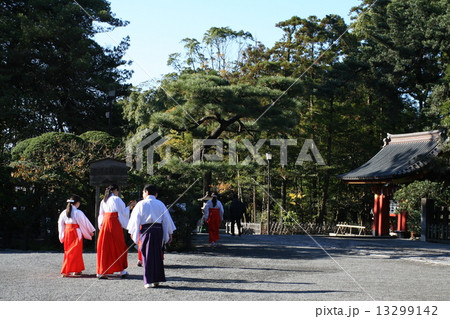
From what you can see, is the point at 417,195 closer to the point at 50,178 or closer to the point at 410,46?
the point at 410,46

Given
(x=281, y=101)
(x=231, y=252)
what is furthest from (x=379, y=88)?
(x=231, y=252)

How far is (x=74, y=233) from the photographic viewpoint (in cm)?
872

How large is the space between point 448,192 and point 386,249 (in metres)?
7.62

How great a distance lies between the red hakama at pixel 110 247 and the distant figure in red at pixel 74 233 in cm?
39

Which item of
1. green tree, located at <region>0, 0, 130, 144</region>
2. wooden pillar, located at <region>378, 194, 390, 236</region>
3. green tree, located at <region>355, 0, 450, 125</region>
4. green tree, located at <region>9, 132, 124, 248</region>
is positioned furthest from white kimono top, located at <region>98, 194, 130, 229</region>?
green tree, located at <region>355, 0, 450, 125</region>

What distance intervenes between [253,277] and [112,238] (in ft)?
7.51

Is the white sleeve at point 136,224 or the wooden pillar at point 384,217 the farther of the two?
the wooden pillar at point 384,217

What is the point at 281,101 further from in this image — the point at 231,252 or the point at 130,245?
the point at 130,245

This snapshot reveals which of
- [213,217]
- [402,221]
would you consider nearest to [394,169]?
[402,221]

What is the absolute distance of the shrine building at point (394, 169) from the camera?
18688 mm

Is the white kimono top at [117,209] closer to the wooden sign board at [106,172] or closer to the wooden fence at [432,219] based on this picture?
the wooden sign board at [106,172]

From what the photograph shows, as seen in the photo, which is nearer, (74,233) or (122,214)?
(122,214)

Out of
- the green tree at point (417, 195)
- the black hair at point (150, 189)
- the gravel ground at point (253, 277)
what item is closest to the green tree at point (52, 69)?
the gravel ground at point (253, 277)

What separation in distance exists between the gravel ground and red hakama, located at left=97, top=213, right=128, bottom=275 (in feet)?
0.71
